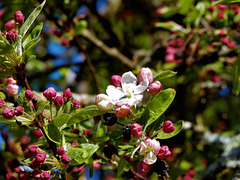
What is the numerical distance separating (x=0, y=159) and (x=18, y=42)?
1463 millimetres

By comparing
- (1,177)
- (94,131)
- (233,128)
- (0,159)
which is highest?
(94,131)

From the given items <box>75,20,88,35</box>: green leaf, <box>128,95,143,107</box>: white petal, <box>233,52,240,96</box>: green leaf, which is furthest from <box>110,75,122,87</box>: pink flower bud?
<box>75,20,88,35</box>: green leaf

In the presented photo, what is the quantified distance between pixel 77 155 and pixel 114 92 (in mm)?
324

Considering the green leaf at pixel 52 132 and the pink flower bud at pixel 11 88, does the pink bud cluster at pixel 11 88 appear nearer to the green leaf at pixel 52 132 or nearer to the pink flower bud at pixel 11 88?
the pink flower bud at pixel 11 88

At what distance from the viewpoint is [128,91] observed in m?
1.37

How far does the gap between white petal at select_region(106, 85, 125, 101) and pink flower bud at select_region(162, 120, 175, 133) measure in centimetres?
23

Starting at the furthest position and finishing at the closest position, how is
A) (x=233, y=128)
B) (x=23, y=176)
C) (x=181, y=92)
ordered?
(x=181, y=92) < (x=233, y=128) < (x=23, y=176)

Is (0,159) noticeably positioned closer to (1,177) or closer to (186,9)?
(1,177)

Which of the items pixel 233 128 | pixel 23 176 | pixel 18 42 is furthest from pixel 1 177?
pixel 233 128

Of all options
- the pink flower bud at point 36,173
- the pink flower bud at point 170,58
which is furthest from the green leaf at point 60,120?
the pink flower bud at point 170,58

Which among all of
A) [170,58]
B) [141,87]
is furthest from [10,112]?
[170,58]

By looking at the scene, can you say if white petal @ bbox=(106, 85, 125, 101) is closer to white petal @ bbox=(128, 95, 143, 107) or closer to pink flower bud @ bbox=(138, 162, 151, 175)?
white petal @ bbox=(128, 95, 143, 107)

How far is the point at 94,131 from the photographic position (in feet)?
5.25

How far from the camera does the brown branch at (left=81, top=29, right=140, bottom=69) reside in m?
3.07
